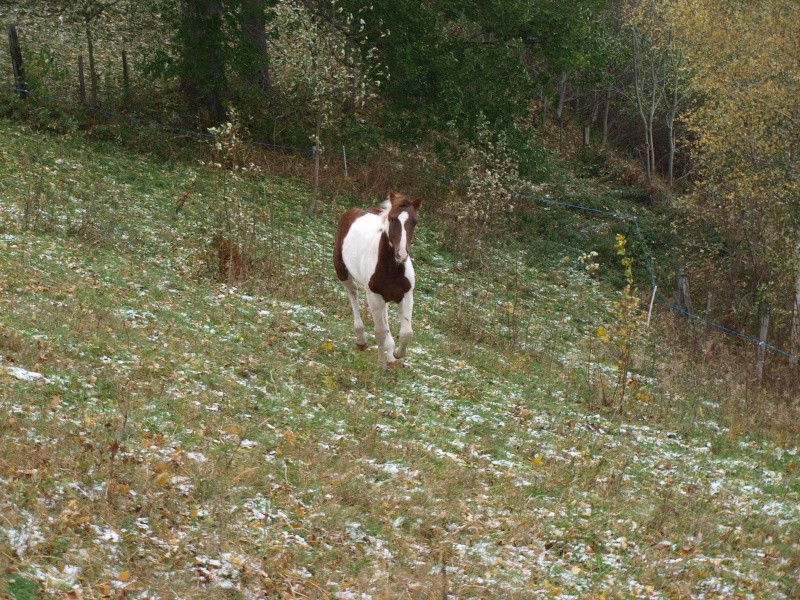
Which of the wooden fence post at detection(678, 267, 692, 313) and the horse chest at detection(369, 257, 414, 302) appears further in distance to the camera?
the wooden fence post at detection(678, 267, 692, 313)

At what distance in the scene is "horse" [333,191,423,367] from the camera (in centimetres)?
1211

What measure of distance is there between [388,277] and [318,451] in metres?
4.00

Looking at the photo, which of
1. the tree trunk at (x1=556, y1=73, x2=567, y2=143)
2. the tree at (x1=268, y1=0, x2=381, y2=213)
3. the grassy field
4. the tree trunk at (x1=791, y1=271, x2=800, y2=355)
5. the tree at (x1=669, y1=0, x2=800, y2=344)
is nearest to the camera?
the grassy field

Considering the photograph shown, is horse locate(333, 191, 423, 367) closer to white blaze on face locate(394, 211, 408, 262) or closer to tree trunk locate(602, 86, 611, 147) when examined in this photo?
white blaze on face locate(394, 211, 408, 262)

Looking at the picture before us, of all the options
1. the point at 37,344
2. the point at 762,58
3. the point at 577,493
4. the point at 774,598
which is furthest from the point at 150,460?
the point at 762,58

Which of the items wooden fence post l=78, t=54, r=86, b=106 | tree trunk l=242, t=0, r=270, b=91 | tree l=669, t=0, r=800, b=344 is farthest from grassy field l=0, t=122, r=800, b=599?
tree trunk l=242, t=0, r=270, b=91

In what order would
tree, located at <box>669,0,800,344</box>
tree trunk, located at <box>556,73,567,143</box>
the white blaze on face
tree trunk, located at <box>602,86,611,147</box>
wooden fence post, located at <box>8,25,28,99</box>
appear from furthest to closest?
tree trunk, located at <box>602,86,611,147</box>, tree trunk, located at <box>556,73,567,143</box>, wooden fence post, located at <box>8,25,28,99</box>, tree, located at <box>669,0,800,344</box>, the white blaze on face

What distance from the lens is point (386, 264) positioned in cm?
1271

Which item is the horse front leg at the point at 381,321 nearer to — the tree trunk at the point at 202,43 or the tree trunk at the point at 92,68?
the tree trunk at the point at 202,43

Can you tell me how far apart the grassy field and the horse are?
48 cm

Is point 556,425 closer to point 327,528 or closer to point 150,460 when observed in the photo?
point 327,528

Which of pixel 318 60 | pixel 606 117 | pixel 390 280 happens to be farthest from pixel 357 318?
pixel 606 117

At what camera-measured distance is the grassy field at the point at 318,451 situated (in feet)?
22.7

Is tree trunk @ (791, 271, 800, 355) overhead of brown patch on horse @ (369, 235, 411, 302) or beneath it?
beneath
